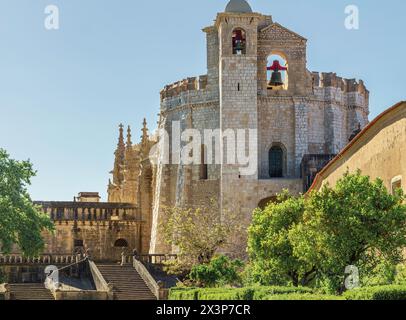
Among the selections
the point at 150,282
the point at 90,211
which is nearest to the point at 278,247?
the point at 150,282

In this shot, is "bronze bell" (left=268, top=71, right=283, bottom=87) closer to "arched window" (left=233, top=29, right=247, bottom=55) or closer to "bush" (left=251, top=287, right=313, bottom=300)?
"arched window" (left=233, top=29, right=247, bottom=55)

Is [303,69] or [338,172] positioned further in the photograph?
[303,69]

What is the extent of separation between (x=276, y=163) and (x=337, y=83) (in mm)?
6056

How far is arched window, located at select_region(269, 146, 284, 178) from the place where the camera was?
52.4 meters

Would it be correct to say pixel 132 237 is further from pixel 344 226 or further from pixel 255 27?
pixel 344 226

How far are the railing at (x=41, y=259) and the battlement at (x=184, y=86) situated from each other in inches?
438

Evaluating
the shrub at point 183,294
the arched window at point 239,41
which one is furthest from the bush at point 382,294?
the arched window at point 239,41

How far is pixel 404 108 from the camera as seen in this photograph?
2828 cm

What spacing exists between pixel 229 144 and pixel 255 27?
258 inches

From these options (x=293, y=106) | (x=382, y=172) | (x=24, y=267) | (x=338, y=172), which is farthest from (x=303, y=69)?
(x=382, y=172)

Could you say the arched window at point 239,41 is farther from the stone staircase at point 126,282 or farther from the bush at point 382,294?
the bush at point 382,294

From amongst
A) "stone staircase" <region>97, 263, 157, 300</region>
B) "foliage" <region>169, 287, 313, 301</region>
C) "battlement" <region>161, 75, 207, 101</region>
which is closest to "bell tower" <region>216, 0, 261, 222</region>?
"battlement" <region>161, 75, 207, 101</region>

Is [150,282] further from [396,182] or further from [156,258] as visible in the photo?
[396,182]

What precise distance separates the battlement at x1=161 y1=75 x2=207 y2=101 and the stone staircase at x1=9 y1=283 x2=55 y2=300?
1492cm
